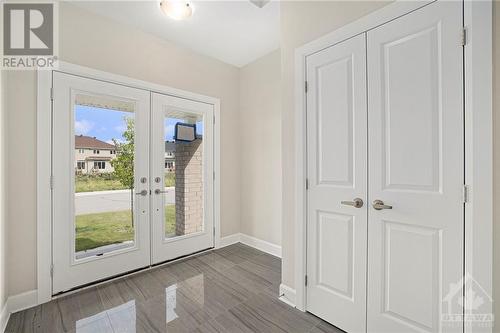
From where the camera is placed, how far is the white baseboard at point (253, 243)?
10.7 ft

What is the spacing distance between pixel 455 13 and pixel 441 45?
6.6 inches

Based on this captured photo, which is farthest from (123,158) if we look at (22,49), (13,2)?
(13,2)

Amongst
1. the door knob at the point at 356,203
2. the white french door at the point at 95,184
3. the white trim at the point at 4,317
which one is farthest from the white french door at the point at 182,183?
the door knob at the point at 356,203

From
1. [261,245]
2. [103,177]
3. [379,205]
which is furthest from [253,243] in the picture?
[379,205]

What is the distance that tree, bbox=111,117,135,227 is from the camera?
2.64m

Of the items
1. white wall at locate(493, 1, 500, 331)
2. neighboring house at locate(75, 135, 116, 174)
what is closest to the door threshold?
neighboring house at locate(75, 135, 116, 174)

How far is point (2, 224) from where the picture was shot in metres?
1.81

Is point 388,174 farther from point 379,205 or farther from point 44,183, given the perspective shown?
point 44,183

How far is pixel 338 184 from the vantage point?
1812 millimetres

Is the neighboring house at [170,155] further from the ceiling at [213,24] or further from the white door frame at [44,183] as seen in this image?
the ceiling at [213,24]

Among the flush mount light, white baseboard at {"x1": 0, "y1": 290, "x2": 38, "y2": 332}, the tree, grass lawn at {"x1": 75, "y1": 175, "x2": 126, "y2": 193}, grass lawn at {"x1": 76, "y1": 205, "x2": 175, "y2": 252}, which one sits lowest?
white baseboard at {"x1": 0, "y1": 290, "x2": 38, "y2": 332}

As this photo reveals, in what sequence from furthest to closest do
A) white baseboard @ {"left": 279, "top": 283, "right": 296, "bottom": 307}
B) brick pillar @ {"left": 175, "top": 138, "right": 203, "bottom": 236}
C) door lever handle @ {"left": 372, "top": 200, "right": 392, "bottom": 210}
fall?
brick pillar @ {"left": 175, "top": 138, "right": 203, "bottom": 236}, white baseboard @ {"left": 279, "top": 283, "right": 296, "bottom": 307}, door lever handle @ {"left": 372, "top": 200, "right": 392, "bottom": 210}

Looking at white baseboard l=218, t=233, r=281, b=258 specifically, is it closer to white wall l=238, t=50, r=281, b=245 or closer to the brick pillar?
white wall l=238, t=50, r=281, b=245

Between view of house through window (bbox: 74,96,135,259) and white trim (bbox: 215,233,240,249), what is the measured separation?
130cm
